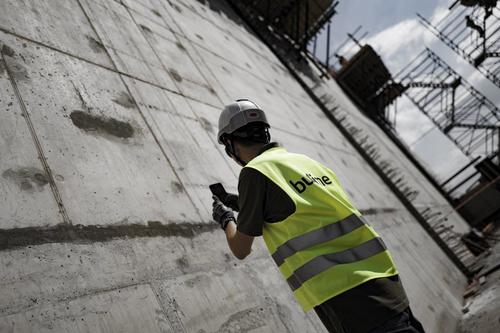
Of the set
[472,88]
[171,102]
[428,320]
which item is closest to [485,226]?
[472,88]

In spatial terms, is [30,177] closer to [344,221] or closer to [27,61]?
[27,61]

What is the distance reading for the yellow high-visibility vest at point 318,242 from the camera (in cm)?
151

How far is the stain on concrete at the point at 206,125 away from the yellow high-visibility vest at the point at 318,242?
2.19 meters

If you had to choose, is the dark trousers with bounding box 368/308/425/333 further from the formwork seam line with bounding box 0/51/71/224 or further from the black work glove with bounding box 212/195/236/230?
the formwork seam line with bounding box 0/51/71/224

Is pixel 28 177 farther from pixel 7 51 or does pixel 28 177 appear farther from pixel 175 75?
pixel 175 75

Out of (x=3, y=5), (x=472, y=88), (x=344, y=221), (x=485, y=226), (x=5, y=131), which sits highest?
(x=3, y=5)

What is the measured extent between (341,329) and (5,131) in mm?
1921

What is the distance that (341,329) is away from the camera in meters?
1.54

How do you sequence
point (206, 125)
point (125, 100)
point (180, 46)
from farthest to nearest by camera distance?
point (180, 46), point (206, 125), point (125, 100)

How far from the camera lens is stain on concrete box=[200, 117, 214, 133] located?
3805mm

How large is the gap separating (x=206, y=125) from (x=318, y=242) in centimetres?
256

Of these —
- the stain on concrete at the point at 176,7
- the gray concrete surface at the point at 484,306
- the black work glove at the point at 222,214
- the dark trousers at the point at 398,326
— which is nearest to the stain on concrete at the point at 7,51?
the black work glove at the point at 222,214

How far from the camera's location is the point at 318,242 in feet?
5.05

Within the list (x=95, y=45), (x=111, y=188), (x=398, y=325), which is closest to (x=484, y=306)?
(x=398, y=325)
